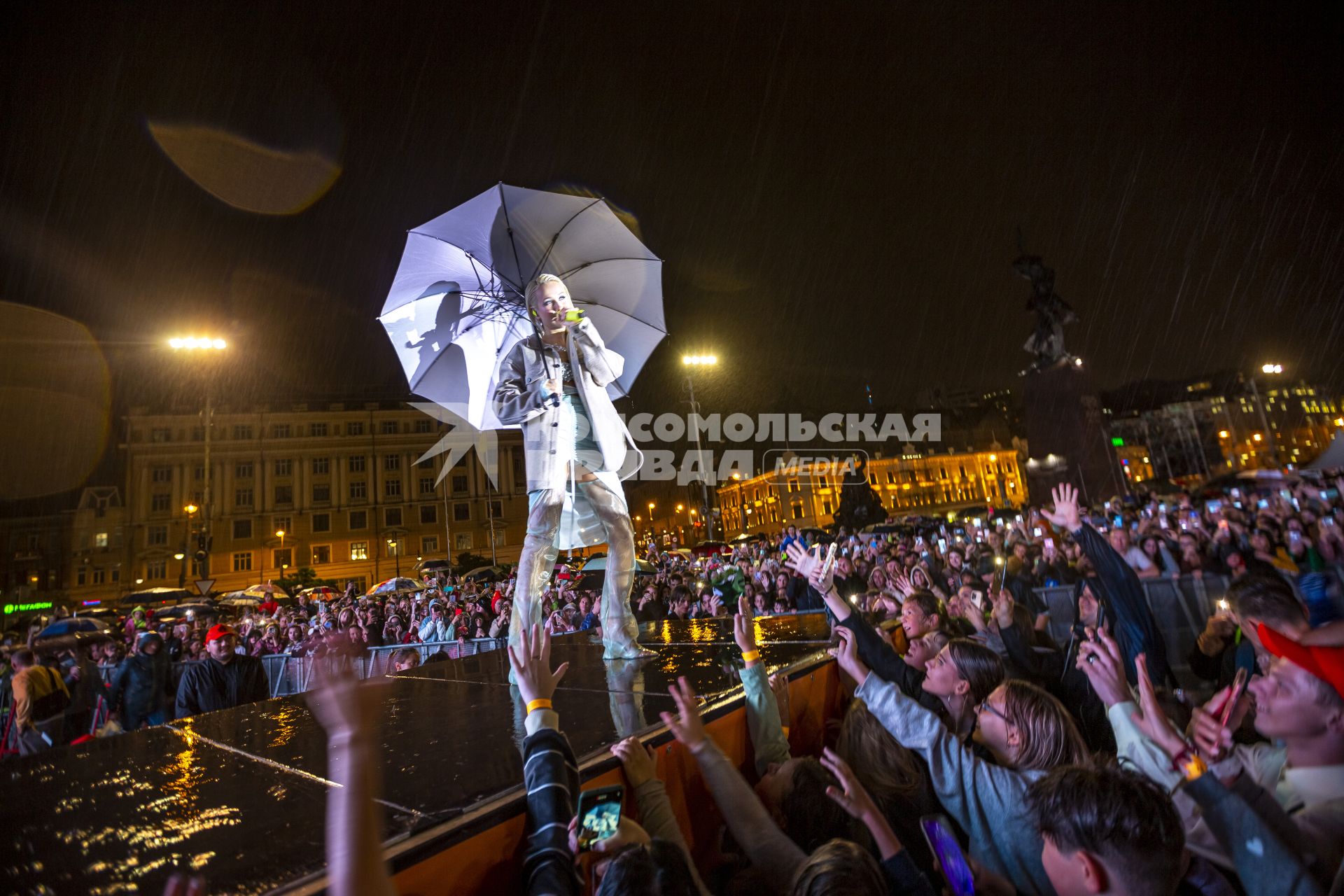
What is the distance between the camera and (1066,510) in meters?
4.01

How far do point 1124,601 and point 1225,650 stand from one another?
155 cm

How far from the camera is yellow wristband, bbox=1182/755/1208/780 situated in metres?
1.83

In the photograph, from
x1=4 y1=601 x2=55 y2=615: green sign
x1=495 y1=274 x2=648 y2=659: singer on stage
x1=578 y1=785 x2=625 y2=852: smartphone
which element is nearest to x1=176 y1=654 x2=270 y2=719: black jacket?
x1=495 y1=274 x2=648 y2=659: singer on stage

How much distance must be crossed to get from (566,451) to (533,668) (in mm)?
2698

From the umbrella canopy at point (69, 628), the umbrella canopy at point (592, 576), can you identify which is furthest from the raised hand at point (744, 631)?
the umbrella canopy at point (69, 628)

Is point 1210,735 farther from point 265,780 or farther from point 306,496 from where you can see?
point 306,496

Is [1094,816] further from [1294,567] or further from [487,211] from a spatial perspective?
[1294,567]

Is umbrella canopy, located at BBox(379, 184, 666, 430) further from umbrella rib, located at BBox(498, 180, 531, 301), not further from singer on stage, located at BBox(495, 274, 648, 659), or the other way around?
singer on stage, located at BBox(495, 274, 648, 659)

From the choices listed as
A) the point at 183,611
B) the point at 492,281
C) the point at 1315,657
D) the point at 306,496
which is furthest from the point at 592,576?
the point at 306,496

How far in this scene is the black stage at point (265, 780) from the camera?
1.79 metres

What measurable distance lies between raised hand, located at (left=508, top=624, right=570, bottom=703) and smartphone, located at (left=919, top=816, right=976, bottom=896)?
1252mm

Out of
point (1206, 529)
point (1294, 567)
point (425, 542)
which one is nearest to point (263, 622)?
point (1294, 567)

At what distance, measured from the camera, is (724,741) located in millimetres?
3174

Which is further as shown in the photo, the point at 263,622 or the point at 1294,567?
the point at 263,622
